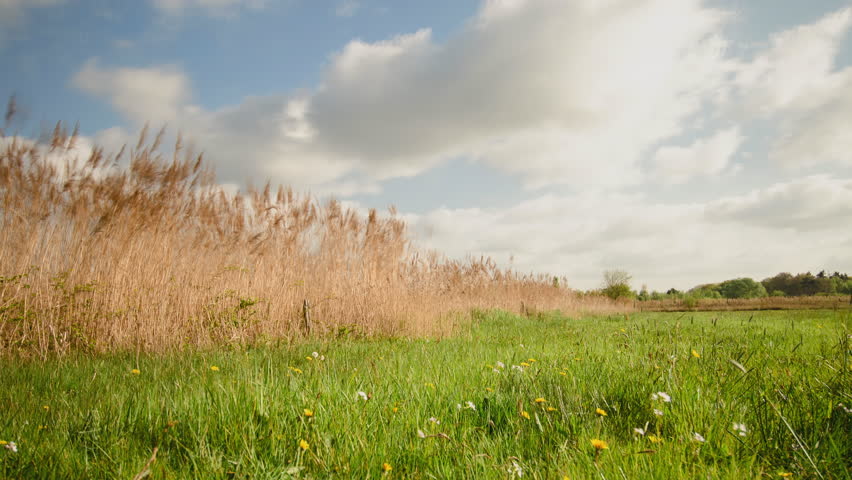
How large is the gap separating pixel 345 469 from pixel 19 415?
215cm

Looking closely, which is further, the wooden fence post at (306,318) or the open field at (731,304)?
the open field at (731,304)

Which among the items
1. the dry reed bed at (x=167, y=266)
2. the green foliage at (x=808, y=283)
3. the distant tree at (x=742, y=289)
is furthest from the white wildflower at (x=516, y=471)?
the distant tree at (x=742, y=289)

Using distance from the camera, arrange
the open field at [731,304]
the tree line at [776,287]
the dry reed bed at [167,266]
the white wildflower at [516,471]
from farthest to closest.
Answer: the tree line at [776,287], the open field at [731,304], the dry reed bed at [167,266], the white wildflower at [516,471]

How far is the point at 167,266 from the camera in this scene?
238 inches

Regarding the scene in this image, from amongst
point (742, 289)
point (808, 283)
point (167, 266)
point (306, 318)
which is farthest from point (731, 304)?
point (167, 266)

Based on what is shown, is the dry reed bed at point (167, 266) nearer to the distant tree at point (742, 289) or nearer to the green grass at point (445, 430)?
the green grass at point (445, 430)

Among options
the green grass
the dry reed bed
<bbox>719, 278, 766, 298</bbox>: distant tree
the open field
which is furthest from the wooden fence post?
<bbox>719, 278, 766, 298</bbox>: distant tree

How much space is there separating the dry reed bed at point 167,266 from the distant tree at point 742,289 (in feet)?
190

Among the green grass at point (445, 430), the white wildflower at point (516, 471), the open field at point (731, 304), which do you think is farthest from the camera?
the open field at point (731, 304)

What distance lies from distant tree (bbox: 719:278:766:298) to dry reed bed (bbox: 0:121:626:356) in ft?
190

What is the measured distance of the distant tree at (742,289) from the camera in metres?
51.2

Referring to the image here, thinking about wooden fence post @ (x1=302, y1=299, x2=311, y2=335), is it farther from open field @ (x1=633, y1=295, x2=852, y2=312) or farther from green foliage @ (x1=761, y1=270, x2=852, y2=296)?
green foliage @ (x1=761, y1=270, x2=852, y2=296)

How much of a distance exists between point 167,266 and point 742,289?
66.1 meters

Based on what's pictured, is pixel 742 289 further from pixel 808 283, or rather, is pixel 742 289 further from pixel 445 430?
pixel 445 430
